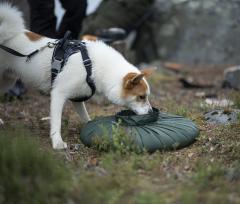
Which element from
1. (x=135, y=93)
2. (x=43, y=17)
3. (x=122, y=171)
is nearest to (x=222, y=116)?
(x=135, y=93)

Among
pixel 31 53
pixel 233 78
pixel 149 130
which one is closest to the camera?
pixel 149 130

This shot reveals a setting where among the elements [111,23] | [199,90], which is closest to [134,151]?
[199,90]

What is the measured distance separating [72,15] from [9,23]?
1542 mm

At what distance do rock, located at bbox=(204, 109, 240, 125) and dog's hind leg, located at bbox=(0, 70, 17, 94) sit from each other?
6.93 feet

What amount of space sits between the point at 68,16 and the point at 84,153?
2459mm

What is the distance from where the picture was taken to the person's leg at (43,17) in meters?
6.28

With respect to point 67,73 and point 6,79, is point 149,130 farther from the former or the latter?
point 6,79

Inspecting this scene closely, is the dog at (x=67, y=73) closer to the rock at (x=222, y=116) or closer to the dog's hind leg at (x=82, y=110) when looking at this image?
the dog's hind leg at (x=82, y=110)

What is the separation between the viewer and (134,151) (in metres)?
4.38

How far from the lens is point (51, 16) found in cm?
637

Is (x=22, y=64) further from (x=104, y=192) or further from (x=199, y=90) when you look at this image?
(x=199, y=90)

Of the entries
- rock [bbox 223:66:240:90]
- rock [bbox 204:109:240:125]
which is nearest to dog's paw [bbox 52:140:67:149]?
rock [bbox 204:109:240:125]

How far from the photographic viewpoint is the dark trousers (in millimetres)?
6297

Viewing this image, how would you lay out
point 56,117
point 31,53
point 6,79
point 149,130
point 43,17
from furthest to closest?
point 43,17 → point 6,79 → point 31,53 → point 56,117 → point 149,130
